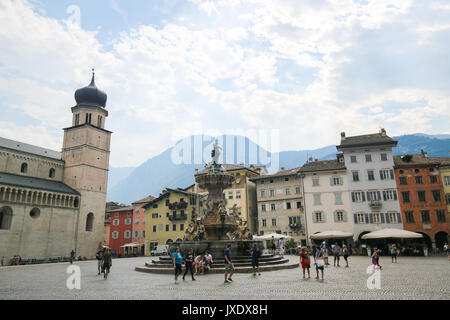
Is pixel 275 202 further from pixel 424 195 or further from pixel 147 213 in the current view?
pixel 147 213

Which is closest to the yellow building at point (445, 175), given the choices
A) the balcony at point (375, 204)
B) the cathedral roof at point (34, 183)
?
the balcony at point (375, 204)

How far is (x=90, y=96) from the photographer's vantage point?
5984 cm

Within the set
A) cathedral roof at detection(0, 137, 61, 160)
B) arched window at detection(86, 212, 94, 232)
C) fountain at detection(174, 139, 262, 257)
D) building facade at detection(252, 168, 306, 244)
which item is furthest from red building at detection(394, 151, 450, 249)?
cathedral roof at detection(0, 137, 61, 160)

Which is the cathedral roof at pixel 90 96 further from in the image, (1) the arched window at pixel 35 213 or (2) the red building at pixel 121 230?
(1) the arched window at pixel 35 213

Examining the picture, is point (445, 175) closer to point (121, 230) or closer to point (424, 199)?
point (424, 199)

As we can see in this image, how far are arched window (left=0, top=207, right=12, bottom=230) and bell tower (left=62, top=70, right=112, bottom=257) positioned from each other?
10.8 m

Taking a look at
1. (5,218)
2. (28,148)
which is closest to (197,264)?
(5,218)

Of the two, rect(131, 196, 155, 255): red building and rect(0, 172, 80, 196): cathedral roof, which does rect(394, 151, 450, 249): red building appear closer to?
rect(131, 196, 155, 255): red building

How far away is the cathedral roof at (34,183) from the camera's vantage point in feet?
144

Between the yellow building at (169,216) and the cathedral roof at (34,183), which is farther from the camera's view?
the yellow building at (169,216)

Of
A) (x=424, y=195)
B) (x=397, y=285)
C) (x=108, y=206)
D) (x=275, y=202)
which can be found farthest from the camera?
(x=108, y=206)
